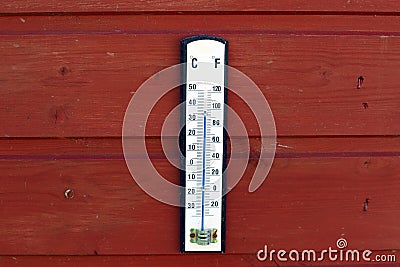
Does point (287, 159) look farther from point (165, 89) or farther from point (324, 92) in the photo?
point (165, 89)

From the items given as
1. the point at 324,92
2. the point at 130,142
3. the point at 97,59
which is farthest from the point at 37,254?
the point at 324,92

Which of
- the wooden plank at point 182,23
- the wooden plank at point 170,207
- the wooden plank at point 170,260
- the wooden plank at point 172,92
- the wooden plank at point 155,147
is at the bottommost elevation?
the wooden plank at point 170,260

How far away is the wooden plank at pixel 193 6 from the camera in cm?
116

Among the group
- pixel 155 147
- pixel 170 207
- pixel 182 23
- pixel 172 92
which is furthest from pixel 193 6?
pixel 170 207

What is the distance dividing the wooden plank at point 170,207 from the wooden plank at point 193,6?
0.31 meters

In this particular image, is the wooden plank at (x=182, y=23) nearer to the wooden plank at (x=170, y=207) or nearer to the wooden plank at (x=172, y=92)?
the wooden plank at (x=172, y=92)

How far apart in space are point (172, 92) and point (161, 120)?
71 millimetres

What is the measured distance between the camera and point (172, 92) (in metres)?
1.17

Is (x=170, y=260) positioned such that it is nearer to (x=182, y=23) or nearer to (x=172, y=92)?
(x=172, y=92)

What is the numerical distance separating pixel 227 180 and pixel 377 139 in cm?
37

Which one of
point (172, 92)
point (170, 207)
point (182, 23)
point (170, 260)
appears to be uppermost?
point (182, 23)

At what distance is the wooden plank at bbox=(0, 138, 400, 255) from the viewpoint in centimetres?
118

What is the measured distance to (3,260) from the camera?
1.20 meters

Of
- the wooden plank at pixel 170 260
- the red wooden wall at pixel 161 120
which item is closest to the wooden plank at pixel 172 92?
the red wooden wall at pixel 161 120
